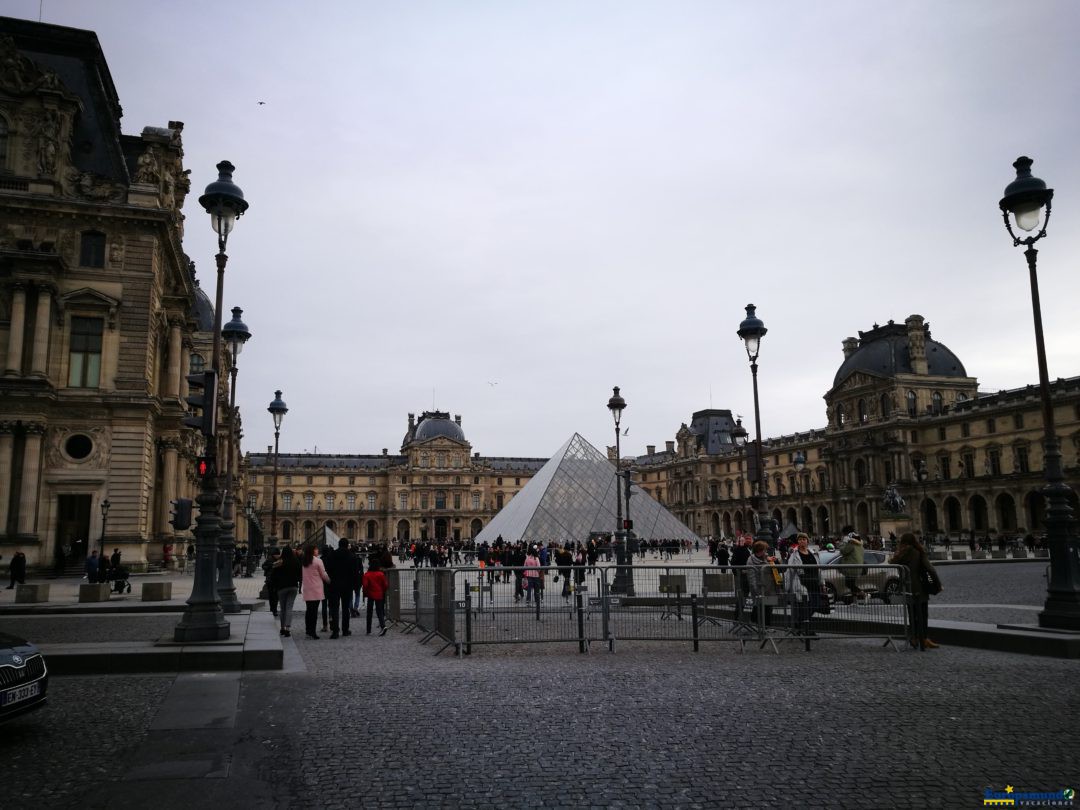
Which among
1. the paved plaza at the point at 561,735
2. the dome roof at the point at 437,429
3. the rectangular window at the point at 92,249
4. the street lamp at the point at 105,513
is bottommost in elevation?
the paved plaza at the point at 561,735

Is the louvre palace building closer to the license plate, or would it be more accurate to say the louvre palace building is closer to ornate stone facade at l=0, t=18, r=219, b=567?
ornate stone facade at l=0, t=18, r=219, b=567

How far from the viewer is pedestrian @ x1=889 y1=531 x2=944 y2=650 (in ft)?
30.6

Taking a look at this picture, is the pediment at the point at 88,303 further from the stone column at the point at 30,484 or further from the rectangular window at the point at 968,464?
the rectangular window at the point at 968,464

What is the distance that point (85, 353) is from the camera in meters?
23.7

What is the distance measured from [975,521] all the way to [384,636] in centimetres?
5915

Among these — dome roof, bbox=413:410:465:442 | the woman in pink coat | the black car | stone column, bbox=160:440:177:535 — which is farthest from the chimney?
the black car

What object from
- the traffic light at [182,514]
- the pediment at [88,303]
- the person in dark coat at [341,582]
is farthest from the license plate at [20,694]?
the pediment at [88,303]

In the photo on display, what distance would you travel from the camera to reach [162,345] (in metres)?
28.4

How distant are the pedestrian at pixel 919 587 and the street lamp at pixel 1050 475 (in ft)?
3.98

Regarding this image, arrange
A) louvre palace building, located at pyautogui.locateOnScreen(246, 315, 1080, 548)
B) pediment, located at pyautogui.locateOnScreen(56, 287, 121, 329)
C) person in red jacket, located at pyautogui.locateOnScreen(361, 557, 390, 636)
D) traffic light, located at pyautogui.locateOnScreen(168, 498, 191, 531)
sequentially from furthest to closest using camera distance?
1. louvre palace building, located at pyautogui.locateOnScreen(246, 315, 1080, 548)
2. pediment, located at pyautogui.locateOnScreen(56, 287, 121, 329)
3. person in red jacket, located at pyautogui.locateOnScreen(361, 557, 390, 636)
4. traffic light, located at pyautogui.locateOnScreen(168, 498, 191, 531)

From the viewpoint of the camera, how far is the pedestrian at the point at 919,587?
9328mm

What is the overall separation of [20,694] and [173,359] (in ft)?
85.3

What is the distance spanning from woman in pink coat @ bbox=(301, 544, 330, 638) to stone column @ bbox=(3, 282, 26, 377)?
50.8ft

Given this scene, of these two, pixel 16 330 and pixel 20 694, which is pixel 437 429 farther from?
pixel 20 694
